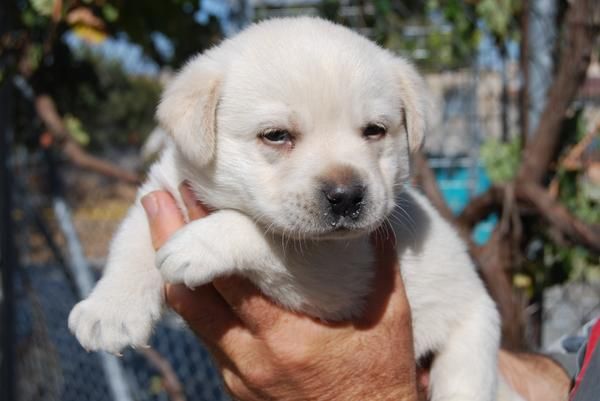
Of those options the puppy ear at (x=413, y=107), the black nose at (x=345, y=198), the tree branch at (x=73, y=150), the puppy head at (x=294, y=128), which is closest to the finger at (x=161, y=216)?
the puppy head at (x=294, y=128)

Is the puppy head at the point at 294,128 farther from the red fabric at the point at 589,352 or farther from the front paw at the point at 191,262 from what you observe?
the red fabric at the point at 589,352

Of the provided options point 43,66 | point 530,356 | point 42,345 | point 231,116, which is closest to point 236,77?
point 231,116

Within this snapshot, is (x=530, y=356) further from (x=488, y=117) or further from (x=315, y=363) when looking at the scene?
(x=488, y=117)

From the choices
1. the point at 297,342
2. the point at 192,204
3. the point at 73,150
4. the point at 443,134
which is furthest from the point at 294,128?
the point at 443,134

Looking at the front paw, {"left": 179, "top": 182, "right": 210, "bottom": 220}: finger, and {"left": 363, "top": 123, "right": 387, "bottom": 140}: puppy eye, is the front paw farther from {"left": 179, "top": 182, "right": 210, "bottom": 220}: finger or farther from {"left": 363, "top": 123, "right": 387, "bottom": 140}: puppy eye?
{"left": 363, "top": 123, "right": 387, "bottom": 140}: puppy eye

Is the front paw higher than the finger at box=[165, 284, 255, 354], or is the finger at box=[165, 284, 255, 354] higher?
the front paw

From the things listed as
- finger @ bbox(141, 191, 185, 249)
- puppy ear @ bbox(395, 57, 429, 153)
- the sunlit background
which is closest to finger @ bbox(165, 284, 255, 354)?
finger @ bbox(141, 191, 185, 249)

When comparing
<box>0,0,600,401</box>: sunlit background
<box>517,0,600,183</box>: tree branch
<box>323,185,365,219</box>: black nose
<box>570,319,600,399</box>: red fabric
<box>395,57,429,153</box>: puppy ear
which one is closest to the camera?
<box>323,185,365,219</box>: black nose

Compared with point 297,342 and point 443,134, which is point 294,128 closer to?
point 297,342
